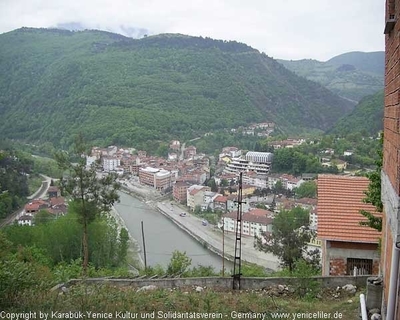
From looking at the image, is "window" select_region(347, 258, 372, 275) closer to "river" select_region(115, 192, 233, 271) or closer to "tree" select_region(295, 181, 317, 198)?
"river" select_region(115, 192, 233, 271)

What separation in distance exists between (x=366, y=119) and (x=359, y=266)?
4597 cm

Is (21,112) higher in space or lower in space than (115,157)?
higher

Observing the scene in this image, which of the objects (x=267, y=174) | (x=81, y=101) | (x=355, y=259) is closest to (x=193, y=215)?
(x=267, y=174)

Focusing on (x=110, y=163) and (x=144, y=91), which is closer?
(x=110, y=163)

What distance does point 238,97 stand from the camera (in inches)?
2717

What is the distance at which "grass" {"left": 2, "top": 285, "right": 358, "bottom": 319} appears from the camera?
3768 mm

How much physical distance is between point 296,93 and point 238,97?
14.3m

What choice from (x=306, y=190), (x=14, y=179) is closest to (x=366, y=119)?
(x=306, y=190)

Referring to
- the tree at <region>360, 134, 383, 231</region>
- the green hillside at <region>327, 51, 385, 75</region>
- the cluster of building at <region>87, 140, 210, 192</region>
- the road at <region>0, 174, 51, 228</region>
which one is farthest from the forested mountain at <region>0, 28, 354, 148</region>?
the green hillside at <region>327, 51, 385, 75</region>

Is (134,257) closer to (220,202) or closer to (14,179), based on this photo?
(220,202)

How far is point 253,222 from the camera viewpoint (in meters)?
23.5

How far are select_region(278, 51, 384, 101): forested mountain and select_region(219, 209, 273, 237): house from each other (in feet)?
225

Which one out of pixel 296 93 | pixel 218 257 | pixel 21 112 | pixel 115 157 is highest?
pixel 296 93

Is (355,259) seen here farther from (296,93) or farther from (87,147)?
(296,93)
